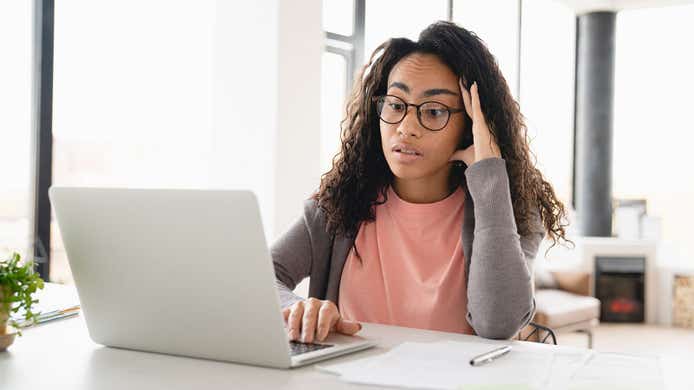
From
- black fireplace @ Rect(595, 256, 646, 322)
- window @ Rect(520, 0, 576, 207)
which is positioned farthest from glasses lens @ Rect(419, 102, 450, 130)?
black fireplace @ Rect(595, 256, 646, 322)

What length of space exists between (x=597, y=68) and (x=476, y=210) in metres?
5.85

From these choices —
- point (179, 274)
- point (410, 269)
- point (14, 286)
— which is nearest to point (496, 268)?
point (410, 269)

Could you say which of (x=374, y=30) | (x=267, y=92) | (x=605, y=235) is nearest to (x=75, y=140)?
(x=267, y=92)

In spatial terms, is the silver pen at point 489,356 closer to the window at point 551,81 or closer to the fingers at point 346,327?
the fingers at point 346,327

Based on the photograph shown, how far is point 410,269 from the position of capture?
1730mm

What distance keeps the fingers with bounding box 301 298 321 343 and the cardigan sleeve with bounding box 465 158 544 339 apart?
1.33 feet

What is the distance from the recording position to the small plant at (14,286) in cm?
115

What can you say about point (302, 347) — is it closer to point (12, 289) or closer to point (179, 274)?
point (179, 274)

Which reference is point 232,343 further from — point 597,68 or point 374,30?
point 597,68

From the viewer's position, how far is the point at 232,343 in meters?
1.05

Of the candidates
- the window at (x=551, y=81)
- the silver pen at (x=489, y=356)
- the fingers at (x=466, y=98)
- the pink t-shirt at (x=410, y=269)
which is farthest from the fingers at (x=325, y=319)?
the window at (x=551, y=81)

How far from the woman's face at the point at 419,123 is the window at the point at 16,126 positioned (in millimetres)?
2148

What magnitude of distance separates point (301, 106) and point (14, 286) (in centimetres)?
305

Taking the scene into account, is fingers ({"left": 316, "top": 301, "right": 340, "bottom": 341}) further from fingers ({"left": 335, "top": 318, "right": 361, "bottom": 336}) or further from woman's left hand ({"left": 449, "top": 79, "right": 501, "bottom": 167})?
woman's left hand ({"left": 449, "top": 79, "right": 501, "bottom": 167})
